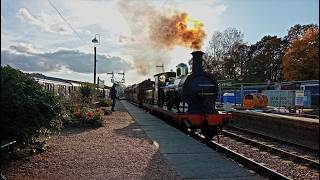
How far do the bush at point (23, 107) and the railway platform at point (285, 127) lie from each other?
783cm

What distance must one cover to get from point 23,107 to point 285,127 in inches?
414

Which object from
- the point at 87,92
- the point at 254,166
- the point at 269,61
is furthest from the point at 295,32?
the point at 254,166

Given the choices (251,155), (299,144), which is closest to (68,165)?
(251,155)

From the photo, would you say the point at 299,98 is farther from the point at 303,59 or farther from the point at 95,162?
the point at 303,59

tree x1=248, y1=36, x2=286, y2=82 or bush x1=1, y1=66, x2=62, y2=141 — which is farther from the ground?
tree x1=248, y1=36, x2=286, y2=82

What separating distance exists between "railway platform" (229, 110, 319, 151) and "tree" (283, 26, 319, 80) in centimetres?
2593

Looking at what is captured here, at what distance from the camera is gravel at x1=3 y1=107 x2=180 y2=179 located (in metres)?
8.16

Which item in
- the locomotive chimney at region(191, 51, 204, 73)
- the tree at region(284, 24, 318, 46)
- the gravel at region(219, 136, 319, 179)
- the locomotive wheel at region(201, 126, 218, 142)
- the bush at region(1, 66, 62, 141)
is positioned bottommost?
the gravel at region(219, 136, 319, 179)

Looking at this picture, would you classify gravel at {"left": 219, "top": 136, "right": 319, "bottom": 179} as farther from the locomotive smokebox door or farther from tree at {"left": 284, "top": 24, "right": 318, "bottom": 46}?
tree at {"left": 284, "top": 24, "right": 318, "bottom": 46}

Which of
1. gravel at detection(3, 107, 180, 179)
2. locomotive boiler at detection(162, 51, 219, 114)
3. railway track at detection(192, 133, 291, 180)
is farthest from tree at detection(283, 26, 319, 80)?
gravel at detection(3, 107, 180, 179)

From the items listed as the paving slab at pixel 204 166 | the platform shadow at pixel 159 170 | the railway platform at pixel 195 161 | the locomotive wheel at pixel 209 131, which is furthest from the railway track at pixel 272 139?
the platform shadow at pixel 159 170

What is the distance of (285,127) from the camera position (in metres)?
15.6

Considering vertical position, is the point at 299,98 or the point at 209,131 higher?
the point at 299,98

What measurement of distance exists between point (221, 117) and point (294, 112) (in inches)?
346
